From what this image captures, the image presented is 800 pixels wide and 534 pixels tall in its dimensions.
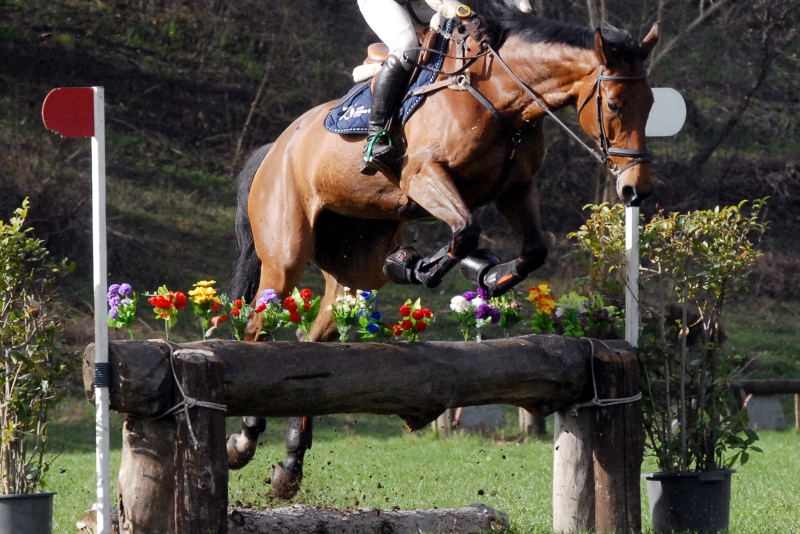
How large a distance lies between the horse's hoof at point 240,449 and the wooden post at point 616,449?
5.21 feet

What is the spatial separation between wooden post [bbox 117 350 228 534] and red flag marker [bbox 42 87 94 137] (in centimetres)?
82

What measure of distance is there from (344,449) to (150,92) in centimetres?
829

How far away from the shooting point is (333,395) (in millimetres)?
3805

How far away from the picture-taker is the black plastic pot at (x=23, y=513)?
3695mm

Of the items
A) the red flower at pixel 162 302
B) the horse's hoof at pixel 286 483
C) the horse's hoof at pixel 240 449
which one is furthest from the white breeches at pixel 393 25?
the horse's hoof at pixel 286 483

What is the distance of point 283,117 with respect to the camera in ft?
49.0

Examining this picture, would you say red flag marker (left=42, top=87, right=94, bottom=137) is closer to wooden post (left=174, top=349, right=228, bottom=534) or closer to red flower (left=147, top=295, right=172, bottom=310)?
red flower (left=147, top=295, right=172, bottom=310)

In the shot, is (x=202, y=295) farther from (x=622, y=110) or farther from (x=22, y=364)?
(x=622, y=110)

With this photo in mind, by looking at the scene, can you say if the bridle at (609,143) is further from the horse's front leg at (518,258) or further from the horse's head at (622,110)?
the horse's front leg at (518,258)

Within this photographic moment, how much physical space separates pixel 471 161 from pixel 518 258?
447mm

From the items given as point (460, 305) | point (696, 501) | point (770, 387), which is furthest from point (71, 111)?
point (770, 387)

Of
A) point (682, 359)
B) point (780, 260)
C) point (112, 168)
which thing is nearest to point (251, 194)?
point (682, 359)

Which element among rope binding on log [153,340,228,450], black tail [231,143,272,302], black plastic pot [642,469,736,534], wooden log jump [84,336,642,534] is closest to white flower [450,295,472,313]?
wooden log jump [84,336,642,534]

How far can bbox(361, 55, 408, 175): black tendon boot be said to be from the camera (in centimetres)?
452
